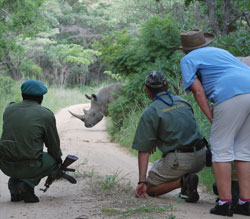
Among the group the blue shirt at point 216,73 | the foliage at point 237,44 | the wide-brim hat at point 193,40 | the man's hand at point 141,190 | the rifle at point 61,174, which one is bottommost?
the man's hand at point 141,190

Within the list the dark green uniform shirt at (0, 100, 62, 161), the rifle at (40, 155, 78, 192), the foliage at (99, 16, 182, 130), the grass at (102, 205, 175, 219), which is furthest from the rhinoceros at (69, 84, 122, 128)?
the grass at (102, 205, 175, 219)

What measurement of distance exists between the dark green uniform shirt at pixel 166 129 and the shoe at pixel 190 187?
0.35m

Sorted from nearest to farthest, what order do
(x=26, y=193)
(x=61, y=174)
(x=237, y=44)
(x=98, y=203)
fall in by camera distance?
(x=98, y=203)
(x=26, y=193)
(x=61, y=174)
(x=237, y=44)

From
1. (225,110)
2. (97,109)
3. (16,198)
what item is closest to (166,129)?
(225,110)

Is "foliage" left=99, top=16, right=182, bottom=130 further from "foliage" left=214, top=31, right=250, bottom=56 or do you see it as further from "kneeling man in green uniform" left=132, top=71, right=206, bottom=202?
"kneeling man in green uniform" left=132, top=71, right=206, bottom=202

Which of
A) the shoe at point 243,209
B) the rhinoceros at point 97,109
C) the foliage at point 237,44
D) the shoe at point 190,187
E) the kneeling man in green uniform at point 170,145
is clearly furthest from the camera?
the rhinoceros at point 97,109

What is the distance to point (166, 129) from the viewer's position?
507 cm

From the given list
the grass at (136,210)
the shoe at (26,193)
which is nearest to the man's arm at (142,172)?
the grass at (136,210)

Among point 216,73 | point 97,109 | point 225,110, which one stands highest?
point 216,73

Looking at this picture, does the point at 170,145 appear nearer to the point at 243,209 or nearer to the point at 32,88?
the point at 243,209

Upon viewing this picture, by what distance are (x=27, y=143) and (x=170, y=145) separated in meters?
1.58

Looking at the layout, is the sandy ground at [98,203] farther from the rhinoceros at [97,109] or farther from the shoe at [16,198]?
the rhinoceros at [97,109]

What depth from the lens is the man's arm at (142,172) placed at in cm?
503

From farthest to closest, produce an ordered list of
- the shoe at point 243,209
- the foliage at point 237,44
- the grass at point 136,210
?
the foliage at point 237,44, the shoe at point 243,209, the grass at point 136,210
